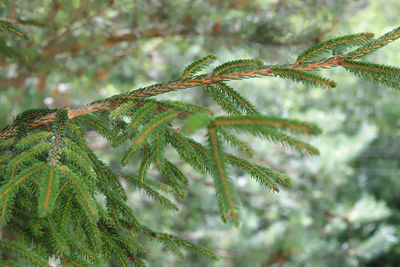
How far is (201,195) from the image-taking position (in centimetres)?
493

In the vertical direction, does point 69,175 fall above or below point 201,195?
below

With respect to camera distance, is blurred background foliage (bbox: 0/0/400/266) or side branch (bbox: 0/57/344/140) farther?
blurred background foliage (bbox: 0/0/400/266)

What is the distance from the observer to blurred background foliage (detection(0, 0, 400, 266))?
281 centimetres

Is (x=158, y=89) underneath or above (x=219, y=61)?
underneath

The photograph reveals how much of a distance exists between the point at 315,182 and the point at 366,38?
17.0 ft

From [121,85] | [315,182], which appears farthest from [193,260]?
[121,85]

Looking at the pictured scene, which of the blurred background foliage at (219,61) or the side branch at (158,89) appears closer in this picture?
the side branch at (158,89)

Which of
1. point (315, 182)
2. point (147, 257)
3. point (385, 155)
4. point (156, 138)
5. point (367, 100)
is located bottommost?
point (156, 138)

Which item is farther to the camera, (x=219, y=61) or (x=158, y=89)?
(x=219, y=61)

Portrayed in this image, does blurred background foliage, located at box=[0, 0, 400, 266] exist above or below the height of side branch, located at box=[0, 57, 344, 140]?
above

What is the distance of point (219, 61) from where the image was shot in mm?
3629

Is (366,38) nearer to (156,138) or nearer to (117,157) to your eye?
(156,138)

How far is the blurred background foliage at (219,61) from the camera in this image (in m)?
2.81

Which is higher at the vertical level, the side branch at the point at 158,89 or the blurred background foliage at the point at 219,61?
the blurred background foliage at the point at 219,61
